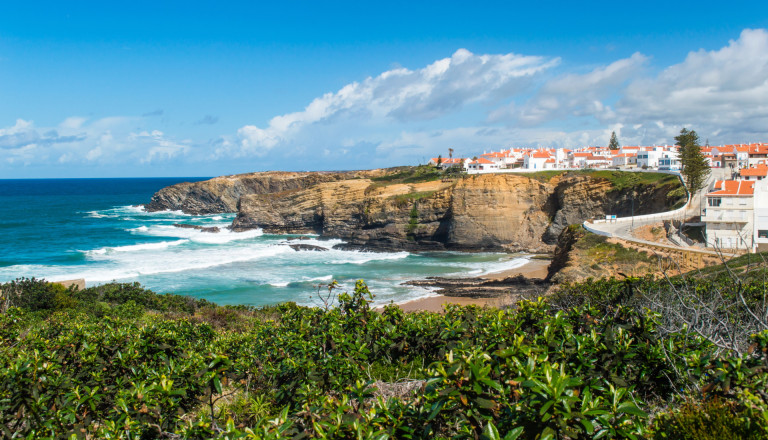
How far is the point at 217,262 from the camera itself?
39000 mm

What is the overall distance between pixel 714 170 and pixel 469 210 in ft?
73.1

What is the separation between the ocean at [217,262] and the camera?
30.2 metres

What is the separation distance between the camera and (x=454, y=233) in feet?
150

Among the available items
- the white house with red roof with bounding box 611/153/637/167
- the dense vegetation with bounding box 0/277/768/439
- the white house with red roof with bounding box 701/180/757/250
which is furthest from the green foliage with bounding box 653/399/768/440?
the white house with red roof with bounding box 611/153/637/167

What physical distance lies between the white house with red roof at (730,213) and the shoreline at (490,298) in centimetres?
1043

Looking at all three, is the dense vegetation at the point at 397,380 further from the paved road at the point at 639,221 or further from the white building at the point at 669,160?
the white building at the point at 669,160

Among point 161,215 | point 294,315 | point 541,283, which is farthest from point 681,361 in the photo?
point 161,215

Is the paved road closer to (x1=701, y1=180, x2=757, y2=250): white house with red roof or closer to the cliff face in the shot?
(x1=701, y1=180, x2=757, y2=250): white house with red roof

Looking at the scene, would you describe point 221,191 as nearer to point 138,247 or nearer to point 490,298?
point 138,247

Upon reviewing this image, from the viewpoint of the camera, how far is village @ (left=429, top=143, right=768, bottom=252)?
27.4 metres

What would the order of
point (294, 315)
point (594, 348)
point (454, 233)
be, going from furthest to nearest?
point (454, 233) → point (294, 315) → point (594, 348)

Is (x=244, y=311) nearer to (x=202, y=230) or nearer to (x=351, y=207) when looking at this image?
(x=351, y=207)

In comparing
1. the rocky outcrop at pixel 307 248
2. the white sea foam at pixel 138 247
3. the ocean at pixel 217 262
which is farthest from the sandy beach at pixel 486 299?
the white sea foam at pixel 138 247

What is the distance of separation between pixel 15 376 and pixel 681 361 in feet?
21.2
